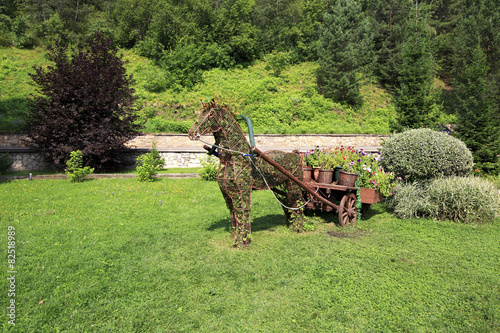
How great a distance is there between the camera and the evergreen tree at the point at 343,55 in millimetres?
28625

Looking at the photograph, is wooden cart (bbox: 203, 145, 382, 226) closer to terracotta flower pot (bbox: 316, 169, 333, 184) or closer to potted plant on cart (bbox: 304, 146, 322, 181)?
terracotta flower pot (bbox: 316, 169, 333, 184)

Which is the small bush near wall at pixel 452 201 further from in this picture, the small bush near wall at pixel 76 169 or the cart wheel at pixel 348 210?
the small bush near wall at pixel 76 169

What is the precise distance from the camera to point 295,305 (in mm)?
4547

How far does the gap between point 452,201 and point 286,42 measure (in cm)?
3440

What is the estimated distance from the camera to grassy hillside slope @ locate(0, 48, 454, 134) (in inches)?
946

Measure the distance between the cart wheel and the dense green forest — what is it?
12.5 meters

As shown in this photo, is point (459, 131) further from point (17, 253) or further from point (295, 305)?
point (17, 253)

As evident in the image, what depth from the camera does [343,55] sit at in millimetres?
28250

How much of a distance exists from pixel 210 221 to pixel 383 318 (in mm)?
4996

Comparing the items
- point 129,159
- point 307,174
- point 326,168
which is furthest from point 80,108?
point 326,168

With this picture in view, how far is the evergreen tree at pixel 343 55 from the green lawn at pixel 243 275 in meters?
22.8

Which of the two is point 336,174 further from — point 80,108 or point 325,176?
point 80,108

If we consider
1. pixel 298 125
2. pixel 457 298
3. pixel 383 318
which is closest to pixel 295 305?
pixel 383 318

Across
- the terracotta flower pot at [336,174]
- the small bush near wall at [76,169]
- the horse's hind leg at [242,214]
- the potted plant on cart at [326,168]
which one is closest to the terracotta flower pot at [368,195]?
the terracotta flower pot at [336,174]
